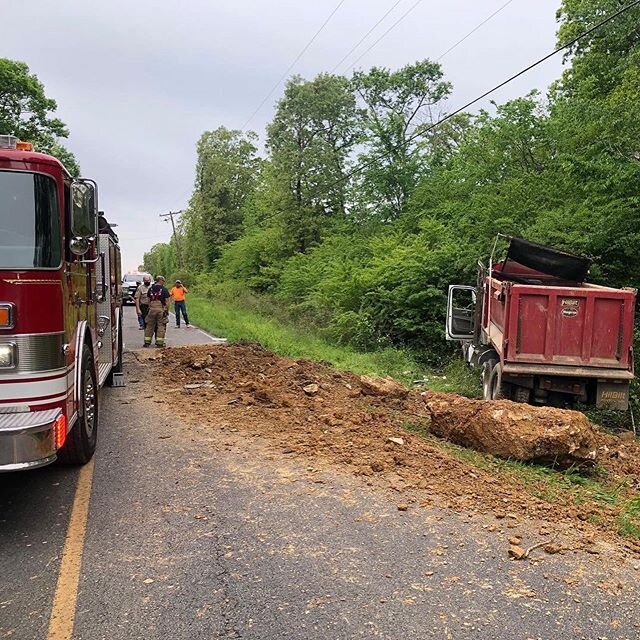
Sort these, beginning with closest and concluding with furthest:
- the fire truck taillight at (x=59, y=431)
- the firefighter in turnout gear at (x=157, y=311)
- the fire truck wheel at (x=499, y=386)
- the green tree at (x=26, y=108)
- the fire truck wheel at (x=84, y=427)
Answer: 1. the fire truck taillight at (x=59, y=431)
2. the fire truck wheel at (x=84, y=427)
3. the fire truck wheel at (x=499, y=386)
4. the firefighter in turnout gear at (x=157, y=311)
5. the green tree at (x=26, y=108)

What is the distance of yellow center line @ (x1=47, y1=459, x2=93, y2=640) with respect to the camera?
3135 millimetres

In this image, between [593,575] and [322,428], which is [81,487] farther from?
[593,575]

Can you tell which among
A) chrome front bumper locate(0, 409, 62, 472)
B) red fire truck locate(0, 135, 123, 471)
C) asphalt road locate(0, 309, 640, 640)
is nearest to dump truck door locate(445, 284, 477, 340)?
asphalt road locate(0, 309, 640, 640)

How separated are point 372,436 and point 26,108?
112ft

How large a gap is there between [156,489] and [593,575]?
3.32 metres

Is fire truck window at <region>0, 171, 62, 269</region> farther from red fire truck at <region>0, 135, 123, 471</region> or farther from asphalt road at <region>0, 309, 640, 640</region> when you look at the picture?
asphalt road at <region>0, 309, 640, 640</region>

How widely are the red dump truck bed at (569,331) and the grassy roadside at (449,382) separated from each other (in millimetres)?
2389

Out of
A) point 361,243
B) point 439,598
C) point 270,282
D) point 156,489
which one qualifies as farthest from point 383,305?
point 270,282

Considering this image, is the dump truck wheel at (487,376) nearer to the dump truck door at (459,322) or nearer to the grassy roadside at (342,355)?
the grassy roadside at (342,355)

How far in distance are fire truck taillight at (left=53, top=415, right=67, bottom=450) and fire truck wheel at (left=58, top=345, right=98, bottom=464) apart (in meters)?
0.71

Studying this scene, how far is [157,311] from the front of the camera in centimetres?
1451

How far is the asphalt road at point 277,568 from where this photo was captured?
3156 millimetres

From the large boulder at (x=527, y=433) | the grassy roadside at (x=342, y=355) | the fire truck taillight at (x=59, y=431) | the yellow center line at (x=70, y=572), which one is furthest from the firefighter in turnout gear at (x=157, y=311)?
the fire truck taillight at (x=59, y=431)

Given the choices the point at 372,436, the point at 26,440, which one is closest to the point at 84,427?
the point at 26,440
